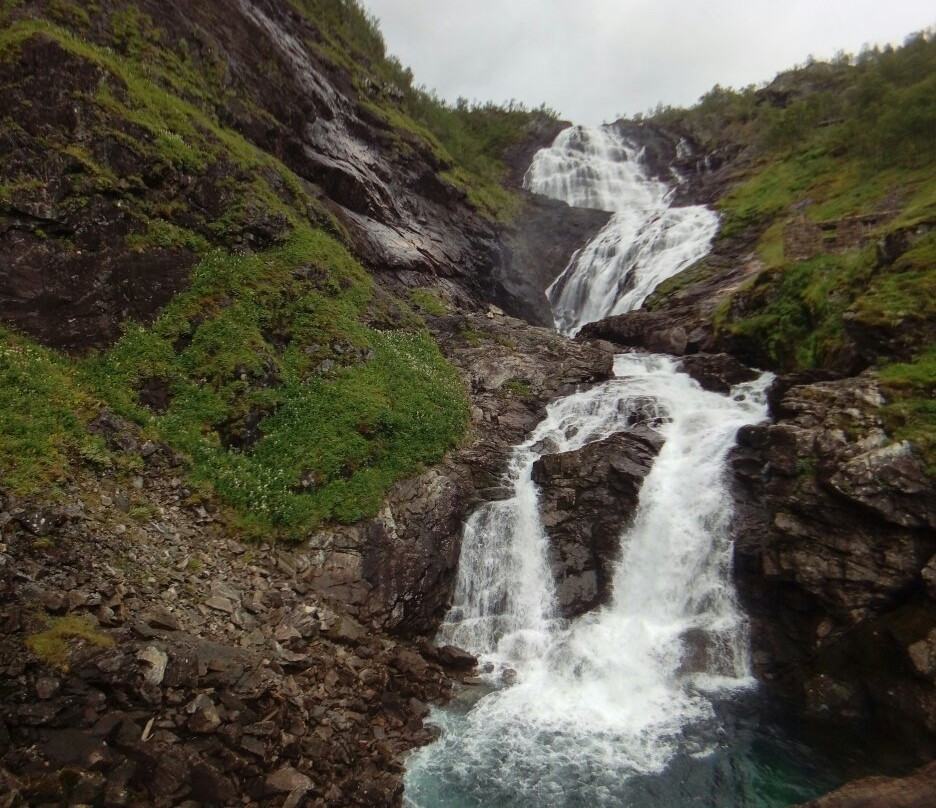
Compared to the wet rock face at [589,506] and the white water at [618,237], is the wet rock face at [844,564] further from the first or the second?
the white water at [618,237]

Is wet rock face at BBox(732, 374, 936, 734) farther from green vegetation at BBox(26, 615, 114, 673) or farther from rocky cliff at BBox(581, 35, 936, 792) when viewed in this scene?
green vegetation at BBox(26, 615, 114, 673)

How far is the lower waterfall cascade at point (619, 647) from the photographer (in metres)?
10.4

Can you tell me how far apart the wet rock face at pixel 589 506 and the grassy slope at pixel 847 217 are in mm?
6503

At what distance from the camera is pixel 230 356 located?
16.4 m

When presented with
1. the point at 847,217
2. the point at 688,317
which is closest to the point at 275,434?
the point at 688,317

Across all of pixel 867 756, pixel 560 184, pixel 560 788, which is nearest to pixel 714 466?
pixel 867 756

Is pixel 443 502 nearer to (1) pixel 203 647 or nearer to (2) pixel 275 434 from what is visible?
(2) pixel 275 434

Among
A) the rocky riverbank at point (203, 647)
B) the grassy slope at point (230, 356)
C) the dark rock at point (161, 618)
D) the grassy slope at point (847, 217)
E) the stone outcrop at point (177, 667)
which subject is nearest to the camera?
the stone outcrop at point (177, 667)

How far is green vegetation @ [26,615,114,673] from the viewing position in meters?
8.25

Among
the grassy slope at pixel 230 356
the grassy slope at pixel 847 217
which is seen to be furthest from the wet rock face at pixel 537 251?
the grassy slope at pixel 230 356

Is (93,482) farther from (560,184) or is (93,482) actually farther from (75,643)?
(560,184)

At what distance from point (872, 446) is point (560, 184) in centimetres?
4368

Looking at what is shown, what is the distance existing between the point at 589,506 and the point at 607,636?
11.9ft

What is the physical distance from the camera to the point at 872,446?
12.8 meters
